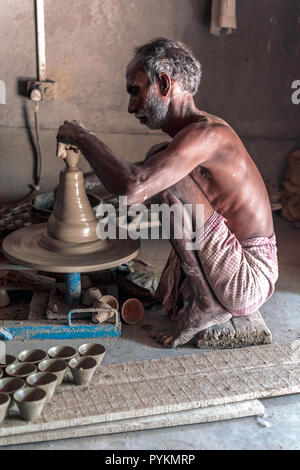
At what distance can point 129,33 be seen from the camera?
4.64m

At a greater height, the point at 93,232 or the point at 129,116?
the point at 129,116

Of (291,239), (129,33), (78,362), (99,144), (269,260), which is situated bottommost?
(291,239)

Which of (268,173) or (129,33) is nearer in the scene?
(129,33)

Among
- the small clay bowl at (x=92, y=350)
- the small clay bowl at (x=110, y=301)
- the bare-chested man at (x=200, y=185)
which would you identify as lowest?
the small clay bowl at (x=110, y=301)

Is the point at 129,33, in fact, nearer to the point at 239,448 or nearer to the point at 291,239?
the point at 291,239

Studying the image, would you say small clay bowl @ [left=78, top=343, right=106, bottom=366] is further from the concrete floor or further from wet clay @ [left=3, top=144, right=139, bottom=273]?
wet clay @ [left=3, top=144, right=139, bottom=273]

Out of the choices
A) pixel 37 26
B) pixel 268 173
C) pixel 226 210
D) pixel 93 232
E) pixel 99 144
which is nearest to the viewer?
pixel 99 144

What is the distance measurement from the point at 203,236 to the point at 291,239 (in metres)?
2.50

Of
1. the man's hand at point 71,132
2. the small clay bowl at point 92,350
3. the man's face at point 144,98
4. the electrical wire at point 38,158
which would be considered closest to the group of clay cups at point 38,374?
the small clay bowl at point 92,350

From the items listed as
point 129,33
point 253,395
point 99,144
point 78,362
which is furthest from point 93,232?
point 129,33

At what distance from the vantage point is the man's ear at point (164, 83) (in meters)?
2.33

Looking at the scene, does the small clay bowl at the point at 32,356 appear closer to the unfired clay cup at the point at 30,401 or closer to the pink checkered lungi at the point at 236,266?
the unfired clay cup at the point at 30,401

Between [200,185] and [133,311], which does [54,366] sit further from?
[200,185]

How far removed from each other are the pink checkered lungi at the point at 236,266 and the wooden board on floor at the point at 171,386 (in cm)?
26
